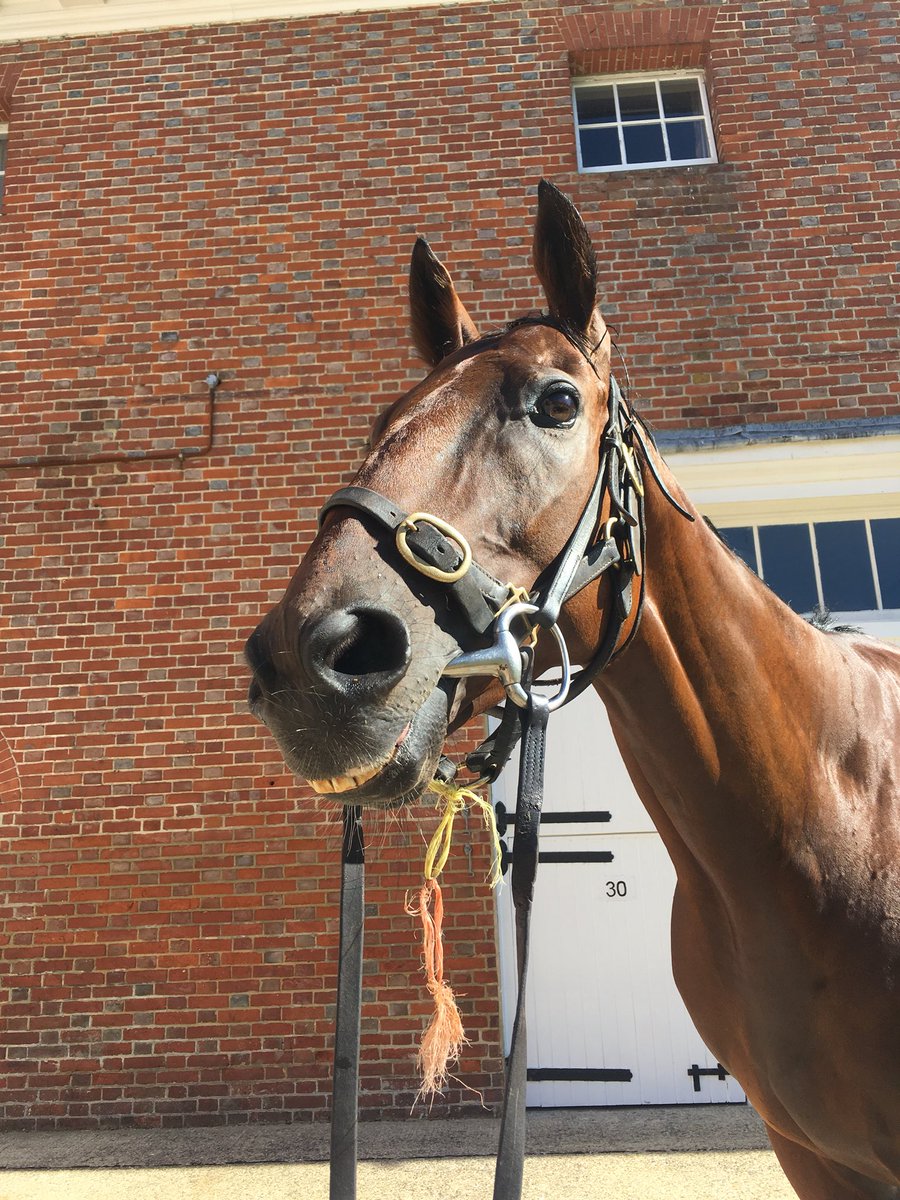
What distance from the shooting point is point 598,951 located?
5.20m

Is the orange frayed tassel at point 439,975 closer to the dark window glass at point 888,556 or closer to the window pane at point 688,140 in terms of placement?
the dark window glass at point 888,556

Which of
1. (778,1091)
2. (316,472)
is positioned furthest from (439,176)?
(778,1091)

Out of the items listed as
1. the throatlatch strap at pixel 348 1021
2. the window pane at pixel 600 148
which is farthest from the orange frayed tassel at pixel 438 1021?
the window pane at pixel 600 148

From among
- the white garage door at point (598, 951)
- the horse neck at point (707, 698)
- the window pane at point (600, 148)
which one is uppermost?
the window pane at point (600, 148)

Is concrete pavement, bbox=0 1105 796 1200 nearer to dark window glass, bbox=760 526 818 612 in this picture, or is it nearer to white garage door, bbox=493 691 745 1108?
white garage door, bbox=493 691 745 1108

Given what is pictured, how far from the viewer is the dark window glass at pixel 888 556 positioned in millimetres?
5645

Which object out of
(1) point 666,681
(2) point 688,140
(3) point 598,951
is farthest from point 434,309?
(2) point 688,140

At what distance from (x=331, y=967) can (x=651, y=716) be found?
3.81 m

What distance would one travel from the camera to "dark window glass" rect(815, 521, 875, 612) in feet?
18.5

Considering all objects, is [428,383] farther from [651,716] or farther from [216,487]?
[216,487]

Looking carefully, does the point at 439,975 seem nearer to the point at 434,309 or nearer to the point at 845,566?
the point at 434,309

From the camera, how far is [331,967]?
5.07 metres

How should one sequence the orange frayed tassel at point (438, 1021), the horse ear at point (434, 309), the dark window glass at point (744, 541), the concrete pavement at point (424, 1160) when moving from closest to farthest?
the orange frayed tassel at point (438, 1021) < the horse ear at point (434, 309) < the concrete pavement at point (424, 1160) < the dark window glass at point (744, 541)

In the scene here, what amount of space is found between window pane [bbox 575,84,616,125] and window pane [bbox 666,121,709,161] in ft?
1.55
